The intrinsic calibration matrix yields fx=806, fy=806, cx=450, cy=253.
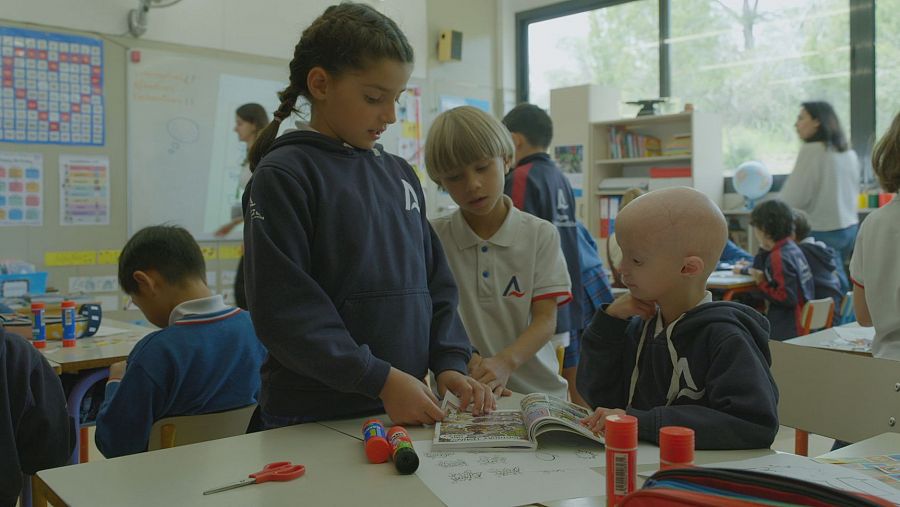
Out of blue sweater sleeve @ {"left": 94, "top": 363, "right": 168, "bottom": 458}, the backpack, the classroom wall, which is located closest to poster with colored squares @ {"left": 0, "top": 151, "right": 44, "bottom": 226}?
the classroom wall

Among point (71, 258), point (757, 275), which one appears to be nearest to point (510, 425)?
point (757, 275)

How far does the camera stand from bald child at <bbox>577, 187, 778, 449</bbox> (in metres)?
1.17

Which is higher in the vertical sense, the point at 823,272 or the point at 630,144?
the point at 630,144

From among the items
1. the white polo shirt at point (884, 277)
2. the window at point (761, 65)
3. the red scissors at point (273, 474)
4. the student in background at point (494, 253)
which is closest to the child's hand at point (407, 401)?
the red scissors at point (273, 474)

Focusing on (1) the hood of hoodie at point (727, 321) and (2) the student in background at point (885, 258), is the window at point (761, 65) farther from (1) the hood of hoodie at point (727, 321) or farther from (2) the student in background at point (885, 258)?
(1) the hood of hoodie at point (727, 321)

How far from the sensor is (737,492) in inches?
29.0

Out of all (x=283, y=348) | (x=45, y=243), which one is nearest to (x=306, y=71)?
(x=283, y=348)

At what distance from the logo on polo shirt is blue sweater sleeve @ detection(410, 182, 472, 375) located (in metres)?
0.34

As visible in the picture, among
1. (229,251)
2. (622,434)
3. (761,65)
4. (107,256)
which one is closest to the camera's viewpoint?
(622,434)

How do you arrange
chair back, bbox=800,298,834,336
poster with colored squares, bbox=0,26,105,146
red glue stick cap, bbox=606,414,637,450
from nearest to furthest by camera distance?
red glue stick cap, bbox=606,414,637,450
chair back, bbox=800,298,834,336
poster with colored squares, bbox=0,26,105,146

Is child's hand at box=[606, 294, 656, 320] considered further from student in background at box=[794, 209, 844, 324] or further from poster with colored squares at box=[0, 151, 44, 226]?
poster with colored squares at box=[0, 151, 44, 226]

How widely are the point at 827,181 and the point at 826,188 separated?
5 cm

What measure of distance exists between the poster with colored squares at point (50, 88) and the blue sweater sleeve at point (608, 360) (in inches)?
156

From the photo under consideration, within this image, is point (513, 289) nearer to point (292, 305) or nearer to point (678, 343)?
point (678, 343)
